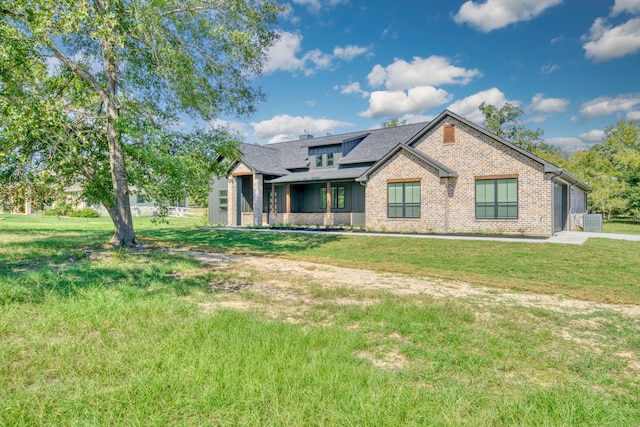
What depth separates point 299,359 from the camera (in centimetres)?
370

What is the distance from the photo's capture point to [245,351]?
384 centimetres

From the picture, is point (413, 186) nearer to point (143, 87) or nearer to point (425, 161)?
point (425, 161)

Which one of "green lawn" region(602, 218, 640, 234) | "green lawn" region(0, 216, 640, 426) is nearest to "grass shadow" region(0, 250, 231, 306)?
"green lawn" region(0, 216, 640, 426)

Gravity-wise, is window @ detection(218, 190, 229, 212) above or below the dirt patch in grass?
above

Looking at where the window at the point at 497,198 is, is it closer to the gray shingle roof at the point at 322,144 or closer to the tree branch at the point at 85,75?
the gray shingle roof at the point at 322,144

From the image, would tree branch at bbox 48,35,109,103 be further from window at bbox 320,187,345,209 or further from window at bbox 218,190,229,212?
window at bbox 218,190,229,212

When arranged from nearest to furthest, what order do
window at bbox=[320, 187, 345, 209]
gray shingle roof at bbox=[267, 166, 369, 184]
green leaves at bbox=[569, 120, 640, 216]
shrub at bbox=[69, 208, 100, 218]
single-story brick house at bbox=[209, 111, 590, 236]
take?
single-story brick house at bbox=[209, 111, 590, 236] < gray shingle roof at bbox=[267, 166, 369, 184] < window at bbox=[320, 187, 345, 209] < green leaves at bbox=[569, 120, 640, 216] < shrub at bbox=[69, 208, 100, 218]

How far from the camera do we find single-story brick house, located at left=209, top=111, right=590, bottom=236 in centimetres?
1827

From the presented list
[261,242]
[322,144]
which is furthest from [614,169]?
[261,242]

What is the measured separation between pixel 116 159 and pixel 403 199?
14.4m

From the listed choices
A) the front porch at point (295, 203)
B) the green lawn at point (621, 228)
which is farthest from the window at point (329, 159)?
the green lawn at point (621, 228)

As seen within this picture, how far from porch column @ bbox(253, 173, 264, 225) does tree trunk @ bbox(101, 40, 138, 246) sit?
13135 millimetres

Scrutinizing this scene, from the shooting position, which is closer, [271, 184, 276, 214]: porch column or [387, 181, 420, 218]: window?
[387, 181, 420, 218]: window

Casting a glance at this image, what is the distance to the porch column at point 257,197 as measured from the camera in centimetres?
2653
